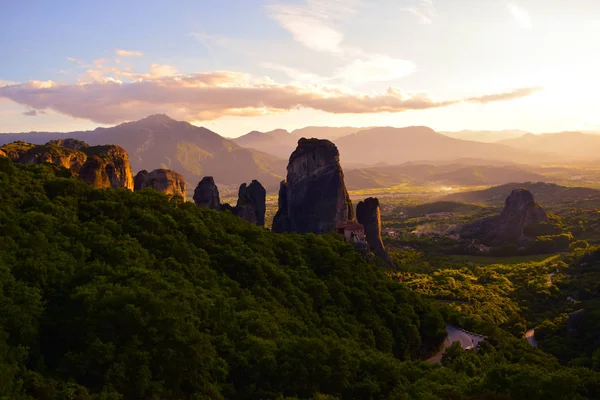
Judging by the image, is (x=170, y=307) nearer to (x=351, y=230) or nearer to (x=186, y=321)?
(x=186, y=321)

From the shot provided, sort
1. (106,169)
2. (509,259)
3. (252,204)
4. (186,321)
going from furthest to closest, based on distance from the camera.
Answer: (509,259) < (252,204) < (106,169) < (186,321)

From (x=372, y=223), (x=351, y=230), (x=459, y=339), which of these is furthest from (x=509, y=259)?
(x=459, y=339)

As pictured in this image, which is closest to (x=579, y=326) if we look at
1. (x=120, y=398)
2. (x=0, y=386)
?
(x=120, y=398)

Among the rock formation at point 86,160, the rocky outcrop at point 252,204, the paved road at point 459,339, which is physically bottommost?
the paved road at point 459,339

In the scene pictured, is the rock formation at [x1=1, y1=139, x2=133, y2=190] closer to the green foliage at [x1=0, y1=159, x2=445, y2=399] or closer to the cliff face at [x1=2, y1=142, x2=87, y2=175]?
the cliff face at [x1=2, y1=142, x2=87, y2=175]

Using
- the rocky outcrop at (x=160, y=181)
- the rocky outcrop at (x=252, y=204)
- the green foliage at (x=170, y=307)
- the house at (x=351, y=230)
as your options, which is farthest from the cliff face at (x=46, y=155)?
the house at (x=351, y=230)

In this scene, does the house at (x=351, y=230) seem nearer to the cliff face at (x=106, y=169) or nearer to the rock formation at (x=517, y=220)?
the cliff face at (x=106, y=169)
